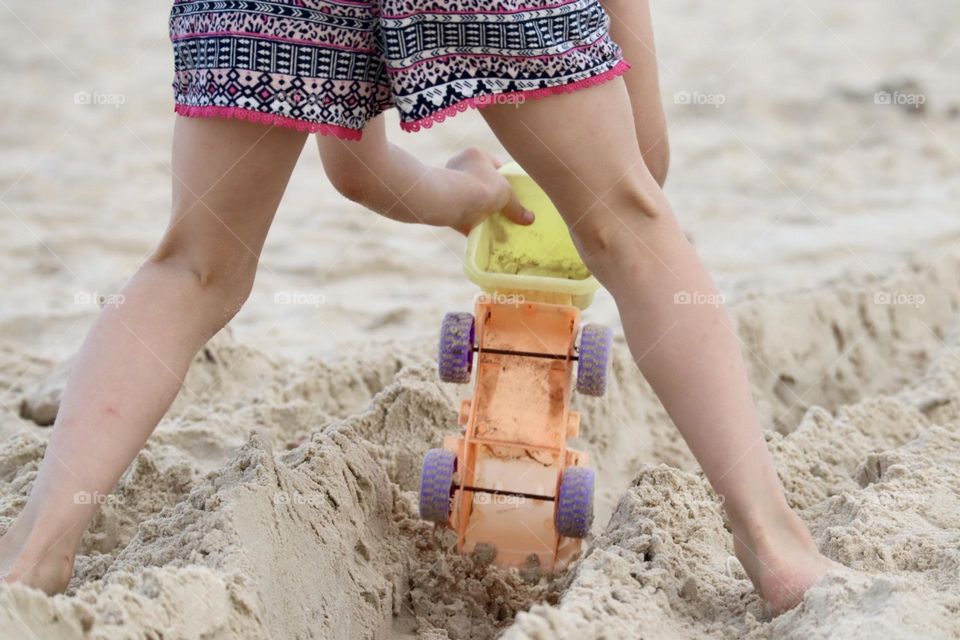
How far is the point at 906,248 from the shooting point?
405 centimetres

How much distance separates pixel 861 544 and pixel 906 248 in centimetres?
251

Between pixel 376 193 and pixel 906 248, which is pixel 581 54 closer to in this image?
pixel 376 193

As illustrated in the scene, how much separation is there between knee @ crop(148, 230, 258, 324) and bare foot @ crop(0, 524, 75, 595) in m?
0.43

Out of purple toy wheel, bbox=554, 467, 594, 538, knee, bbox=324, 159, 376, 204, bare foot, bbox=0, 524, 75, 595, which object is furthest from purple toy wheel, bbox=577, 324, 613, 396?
bare foot, bbox=0, 524, 75, 595

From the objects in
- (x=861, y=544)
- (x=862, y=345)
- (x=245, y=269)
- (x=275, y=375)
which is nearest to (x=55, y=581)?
(x=245, y=269)

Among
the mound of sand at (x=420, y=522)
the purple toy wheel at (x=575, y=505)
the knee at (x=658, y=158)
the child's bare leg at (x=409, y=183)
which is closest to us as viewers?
the mound of sand at (x=420, y=522)

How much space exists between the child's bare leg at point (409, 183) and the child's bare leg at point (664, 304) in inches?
20.1

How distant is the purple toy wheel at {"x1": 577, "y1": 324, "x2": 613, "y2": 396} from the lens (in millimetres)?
2051

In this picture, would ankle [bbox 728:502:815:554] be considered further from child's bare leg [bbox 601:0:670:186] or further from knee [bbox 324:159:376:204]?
knee [bbox 324:159:376:204]

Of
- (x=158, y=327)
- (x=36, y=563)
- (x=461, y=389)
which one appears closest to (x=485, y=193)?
(x=461, y=389)

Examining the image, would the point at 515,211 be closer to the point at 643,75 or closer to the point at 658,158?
the point at 658,158

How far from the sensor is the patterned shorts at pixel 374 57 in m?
1.61

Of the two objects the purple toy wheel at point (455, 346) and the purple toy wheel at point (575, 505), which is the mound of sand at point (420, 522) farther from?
the purple toy wheel at point (455, 346)

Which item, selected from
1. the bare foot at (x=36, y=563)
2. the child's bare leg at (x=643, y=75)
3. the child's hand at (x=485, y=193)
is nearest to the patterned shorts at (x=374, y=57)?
the child's bare leg at (x=643, y=75)
